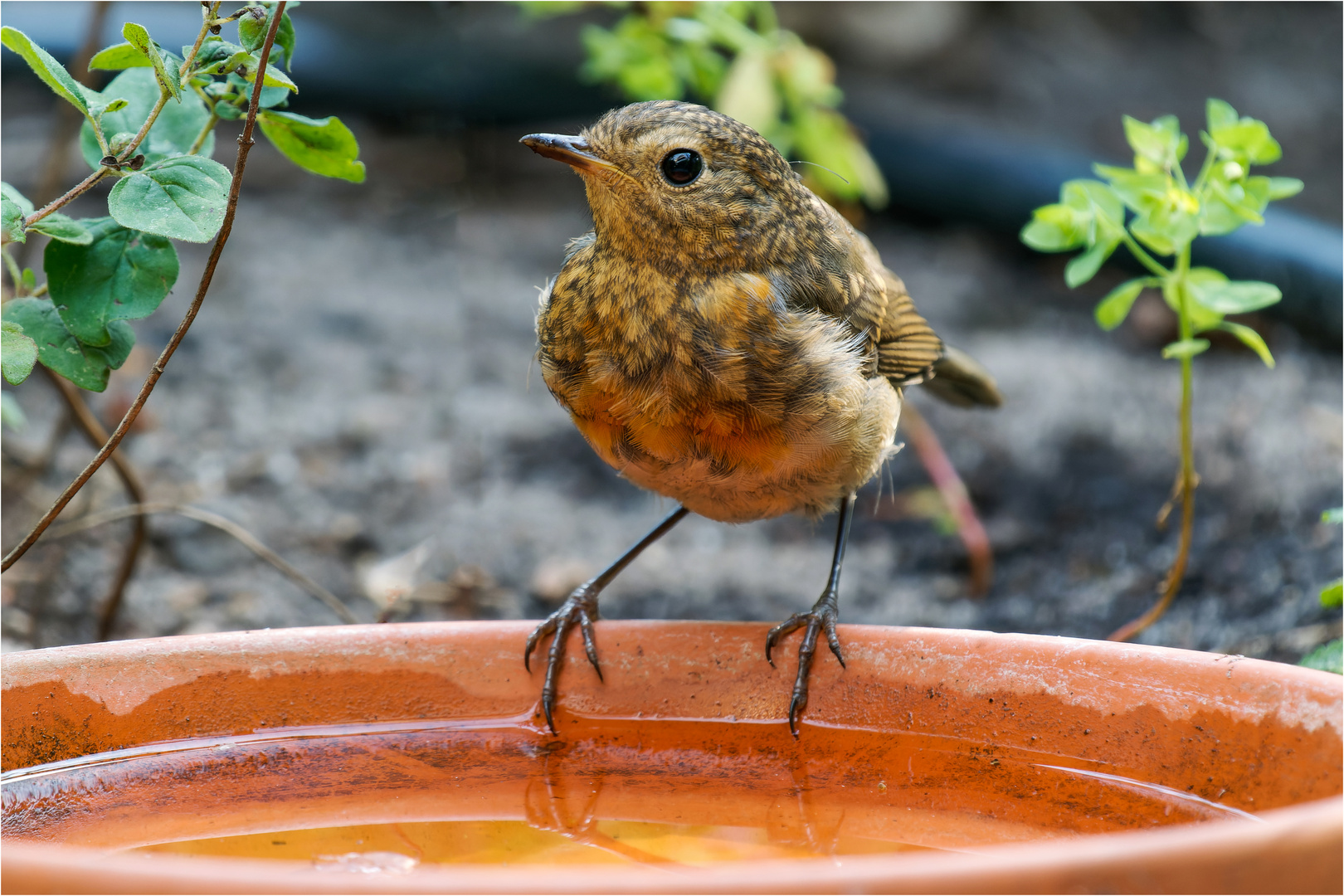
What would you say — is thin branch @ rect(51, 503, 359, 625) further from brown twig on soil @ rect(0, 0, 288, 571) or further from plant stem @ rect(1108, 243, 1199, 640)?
plant stem @ rect(1108, 243, 1199, 640)

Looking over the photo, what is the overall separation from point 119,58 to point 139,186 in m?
0.24

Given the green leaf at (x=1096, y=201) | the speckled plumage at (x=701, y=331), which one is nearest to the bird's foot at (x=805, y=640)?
the speckled plumage at (x=701, y=331)

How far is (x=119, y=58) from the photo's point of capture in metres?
1.83

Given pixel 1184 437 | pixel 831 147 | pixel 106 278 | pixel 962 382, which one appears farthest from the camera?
pixel 831 147

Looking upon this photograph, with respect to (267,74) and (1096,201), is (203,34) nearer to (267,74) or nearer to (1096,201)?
(267,74)

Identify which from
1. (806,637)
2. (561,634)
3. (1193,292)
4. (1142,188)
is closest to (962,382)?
(1193,292)

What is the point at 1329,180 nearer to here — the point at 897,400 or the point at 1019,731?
the point at 897,400

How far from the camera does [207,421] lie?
14.9ft

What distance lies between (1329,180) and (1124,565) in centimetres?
371

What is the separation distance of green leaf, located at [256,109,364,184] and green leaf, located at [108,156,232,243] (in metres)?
0.16

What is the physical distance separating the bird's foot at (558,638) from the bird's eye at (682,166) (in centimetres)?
88

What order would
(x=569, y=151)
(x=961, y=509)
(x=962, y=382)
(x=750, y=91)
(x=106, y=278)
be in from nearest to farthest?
(x=106, y=278)
(x=569, y=151)
(x=962, y=382)
(x=750, y=91)
(x=961, y=509)

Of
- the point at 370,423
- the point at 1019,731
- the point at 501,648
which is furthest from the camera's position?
the point at 370,423

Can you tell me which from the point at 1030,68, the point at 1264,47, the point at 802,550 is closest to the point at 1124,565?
the point at 802,550
